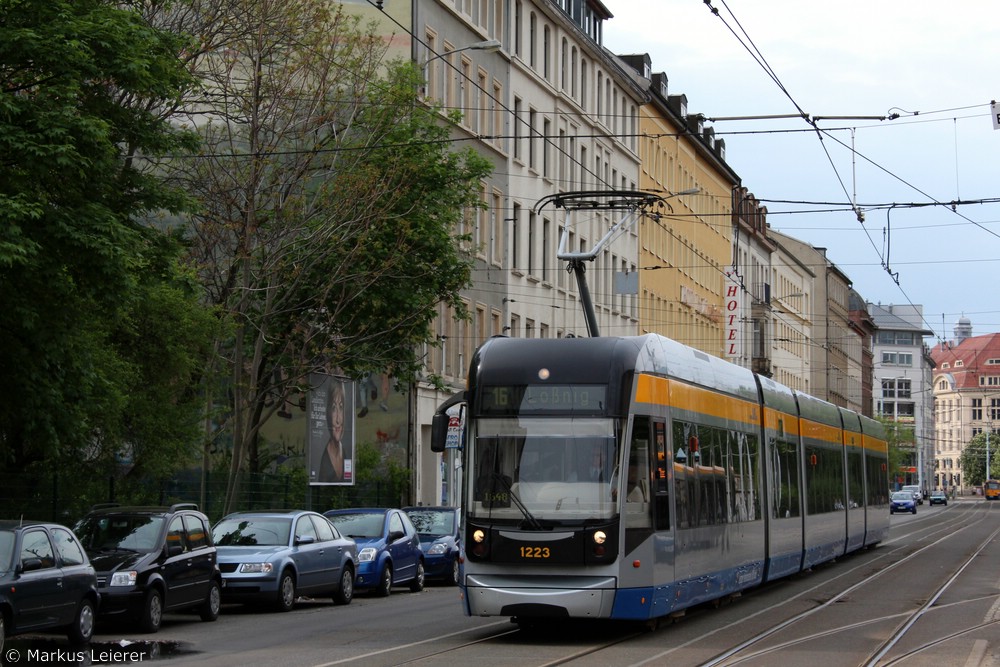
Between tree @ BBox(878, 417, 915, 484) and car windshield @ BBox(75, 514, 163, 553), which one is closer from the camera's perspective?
car windshield @ BBox(75, 514, 163, 553)

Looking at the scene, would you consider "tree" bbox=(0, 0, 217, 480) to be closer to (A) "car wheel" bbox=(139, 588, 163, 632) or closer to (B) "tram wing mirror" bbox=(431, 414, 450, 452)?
(A) "car wheel" bbox=(139, 588, 163, 632)

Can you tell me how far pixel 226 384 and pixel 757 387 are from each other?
15.5 metres

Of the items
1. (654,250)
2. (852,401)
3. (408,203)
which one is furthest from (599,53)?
(852,401)

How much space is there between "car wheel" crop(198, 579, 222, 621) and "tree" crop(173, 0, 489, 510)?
8121 mm

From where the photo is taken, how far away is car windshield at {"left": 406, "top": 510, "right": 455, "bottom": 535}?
3272 cm

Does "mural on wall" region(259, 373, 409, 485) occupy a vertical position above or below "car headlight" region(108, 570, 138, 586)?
above

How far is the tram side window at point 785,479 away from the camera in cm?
2514

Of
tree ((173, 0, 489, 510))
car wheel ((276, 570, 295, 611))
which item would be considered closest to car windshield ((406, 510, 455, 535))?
tree ((173, 0, 489, 510))

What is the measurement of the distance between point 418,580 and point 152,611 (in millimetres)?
10326

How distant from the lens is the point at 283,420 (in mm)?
45281

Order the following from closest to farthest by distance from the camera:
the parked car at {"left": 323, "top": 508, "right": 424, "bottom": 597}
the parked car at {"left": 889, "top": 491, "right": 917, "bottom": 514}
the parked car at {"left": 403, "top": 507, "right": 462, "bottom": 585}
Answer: the parked car at {"left": 323, "top": 508, "right": 424, "bottom": 597}
the parked car at {"left": 403, "top": 507, "right": 462, "bottom": 585}
the parked car at {"left": 889, "top": 491, "right": 917, "bottom": 514}

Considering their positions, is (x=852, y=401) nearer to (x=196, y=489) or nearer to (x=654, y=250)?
(x=654, y=250)

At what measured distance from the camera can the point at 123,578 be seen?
1945cm

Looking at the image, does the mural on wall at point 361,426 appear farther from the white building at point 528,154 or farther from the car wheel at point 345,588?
the car wheel at point 345,588
